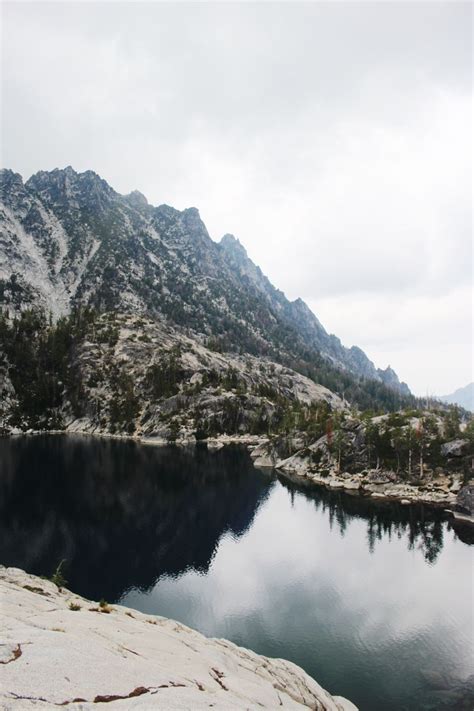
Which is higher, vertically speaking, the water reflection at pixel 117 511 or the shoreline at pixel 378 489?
the shoreline at pixel 378 489

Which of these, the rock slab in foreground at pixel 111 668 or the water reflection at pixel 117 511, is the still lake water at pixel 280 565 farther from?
the rock slab in foreground at pixel 111 668

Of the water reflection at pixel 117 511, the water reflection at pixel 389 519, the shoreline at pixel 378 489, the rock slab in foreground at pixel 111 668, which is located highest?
the rock slab in foreground at pixel 111 668

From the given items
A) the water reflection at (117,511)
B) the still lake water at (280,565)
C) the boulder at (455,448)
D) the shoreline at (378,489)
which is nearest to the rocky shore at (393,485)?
the shoreline at (378,489)

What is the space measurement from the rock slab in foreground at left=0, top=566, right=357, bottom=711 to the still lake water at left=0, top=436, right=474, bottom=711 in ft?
47.0

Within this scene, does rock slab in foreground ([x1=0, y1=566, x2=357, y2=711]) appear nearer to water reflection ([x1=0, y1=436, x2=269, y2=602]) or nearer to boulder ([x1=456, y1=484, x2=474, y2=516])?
water reflection ([x1=0, y1=436, x2=269, y2=602])

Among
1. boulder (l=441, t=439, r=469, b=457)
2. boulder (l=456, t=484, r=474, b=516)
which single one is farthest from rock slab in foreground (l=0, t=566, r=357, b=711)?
boulder (l=441, t=439, r=469, b=457)

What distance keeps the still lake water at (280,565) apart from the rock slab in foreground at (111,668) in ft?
47.0

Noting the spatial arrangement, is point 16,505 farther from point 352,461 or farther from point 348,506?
point 352,461

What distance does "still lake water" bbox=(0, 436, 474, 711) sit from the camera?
130 ft

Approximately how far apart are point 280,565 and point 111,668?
56212mm

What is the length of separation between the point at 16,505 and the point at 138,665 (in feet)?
285

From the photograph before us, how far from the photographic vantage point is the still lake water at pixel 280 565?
39744mm

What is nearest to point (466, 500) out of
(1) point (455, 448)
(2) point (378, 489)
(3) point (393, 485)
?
(1) point (455, 448)

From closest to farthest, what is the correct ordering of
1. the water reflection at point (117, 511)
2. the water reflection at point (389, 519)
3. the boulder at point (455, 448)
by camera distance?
the water reflection at point (117, 511) → the water reflection at point (389, 519) → the boulder at point (455, 448)
